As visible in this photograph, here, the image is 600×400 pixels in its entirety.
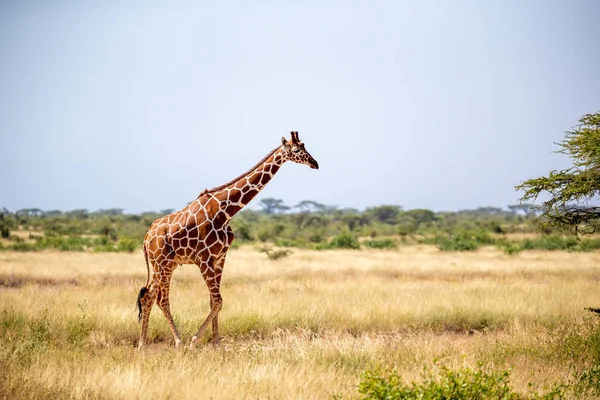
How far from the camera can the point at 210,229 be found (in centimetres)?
796

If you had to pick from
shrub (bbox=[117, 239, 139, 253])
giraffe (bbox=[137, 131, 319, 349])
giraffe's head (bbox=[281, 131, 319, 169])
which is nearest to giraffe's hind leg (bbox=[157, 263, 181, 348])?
giraffe (bbox=[137, 131, 319, 349])

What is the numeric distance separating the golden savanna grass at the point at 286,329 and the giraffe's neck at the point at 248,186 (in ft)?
6.88

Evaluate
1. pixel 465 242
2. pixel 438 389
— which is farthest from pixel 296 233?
pixel 438 389

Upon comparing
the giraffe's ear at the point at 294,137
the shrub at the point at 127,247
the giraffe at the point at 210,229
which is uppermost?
the giraffe's ear at the point at 294,137

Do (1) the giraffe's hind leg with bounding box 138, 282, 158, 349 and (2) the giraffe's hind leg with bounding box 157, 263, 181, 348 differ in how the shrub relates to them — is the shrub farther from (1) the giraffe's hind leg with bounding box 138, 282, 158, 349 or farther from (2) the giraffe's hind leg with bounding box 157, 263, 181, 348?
(2) the giraffe's hind leg with bounding box 157, 263, 181, 348

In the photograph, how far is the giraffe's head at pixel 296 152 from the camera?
7.78 m

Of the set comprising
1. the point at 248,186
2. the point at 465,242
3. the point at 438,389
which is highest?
the point at 248,186

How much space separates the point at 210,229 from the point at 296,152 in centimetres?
→ 166

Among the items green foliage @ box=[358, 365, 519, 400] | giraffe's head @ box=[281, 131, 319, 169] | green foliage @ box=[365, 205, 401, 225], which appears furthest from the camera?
green foliage @ box=[365, 205, 401, 225]

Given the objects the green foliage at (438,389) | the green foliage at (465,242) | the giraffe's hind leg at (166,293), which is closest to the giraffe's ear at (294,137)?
the giraffe's hind leg at (166,293)

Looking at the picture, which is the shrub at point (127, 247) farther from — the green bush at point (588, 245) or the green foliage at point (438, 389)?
the green foliage at point (438, 389)

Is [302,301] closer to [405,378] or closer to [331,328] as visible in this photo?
[331,328]

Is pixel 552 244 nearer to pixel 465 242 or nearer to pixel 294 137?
pixel 465 242

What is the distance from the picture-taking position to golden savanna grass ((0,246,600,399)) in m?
6.17
